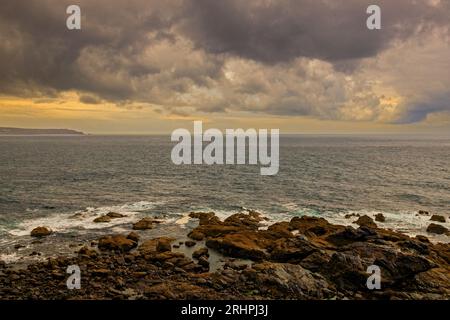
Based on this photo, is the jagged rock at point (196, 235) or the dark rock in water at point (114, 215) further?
the dark rock in water at point (114, 215)

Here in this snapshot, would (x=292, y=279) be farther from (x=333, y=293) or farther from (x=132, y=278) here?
(x=132, y=278)

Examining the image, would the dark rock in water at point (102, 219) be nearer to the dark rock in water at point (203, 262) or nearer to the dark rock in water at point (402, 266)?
the dark rock in water at point (203, 262)

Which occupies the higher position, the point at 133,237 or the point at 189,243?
the point at 133,237

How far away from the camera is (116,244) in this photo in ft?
118

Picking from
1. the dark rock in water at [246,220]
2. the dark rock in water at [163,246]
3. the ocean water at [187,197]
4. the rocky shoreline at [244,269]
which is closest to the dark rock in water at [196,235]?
the rocky shoreline at [244,269]

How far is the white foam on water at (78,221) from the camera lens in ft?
141

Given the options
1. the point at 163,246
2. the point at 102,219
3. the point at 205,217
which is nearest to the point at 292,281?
the point at 163,246

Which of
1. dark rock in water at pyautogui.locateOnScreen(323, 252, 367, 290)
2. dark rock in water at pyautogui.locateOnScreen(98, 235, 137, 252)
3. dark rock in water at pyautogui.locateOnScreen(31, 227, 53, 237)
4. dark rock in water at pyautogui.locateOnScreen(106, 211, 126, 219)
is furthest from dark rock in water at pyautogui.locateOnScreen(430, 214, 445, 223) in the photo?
dark rock in water at pyautogui.locateOnScreen(31, 227, 53, 237)

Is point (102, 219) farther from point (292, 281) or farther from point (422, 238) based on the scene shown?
point (422, 238)

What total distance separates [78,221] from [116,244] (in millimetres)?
13274

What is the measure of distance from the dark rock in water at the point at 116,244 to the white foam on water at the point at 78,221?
757 cm

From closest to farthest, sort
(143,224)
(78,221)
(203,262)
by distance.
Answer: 1. (203,262)
2. (143,224)
3. (78,221)

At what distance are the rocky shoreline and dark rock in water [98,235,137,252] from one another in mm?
102

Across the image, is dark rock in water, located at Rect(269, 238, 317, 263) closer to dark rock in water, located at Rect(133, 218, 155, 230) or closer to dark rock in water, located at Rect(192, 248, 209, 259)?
dark rock in water, located at Rect(192, 248, 209, 259)
